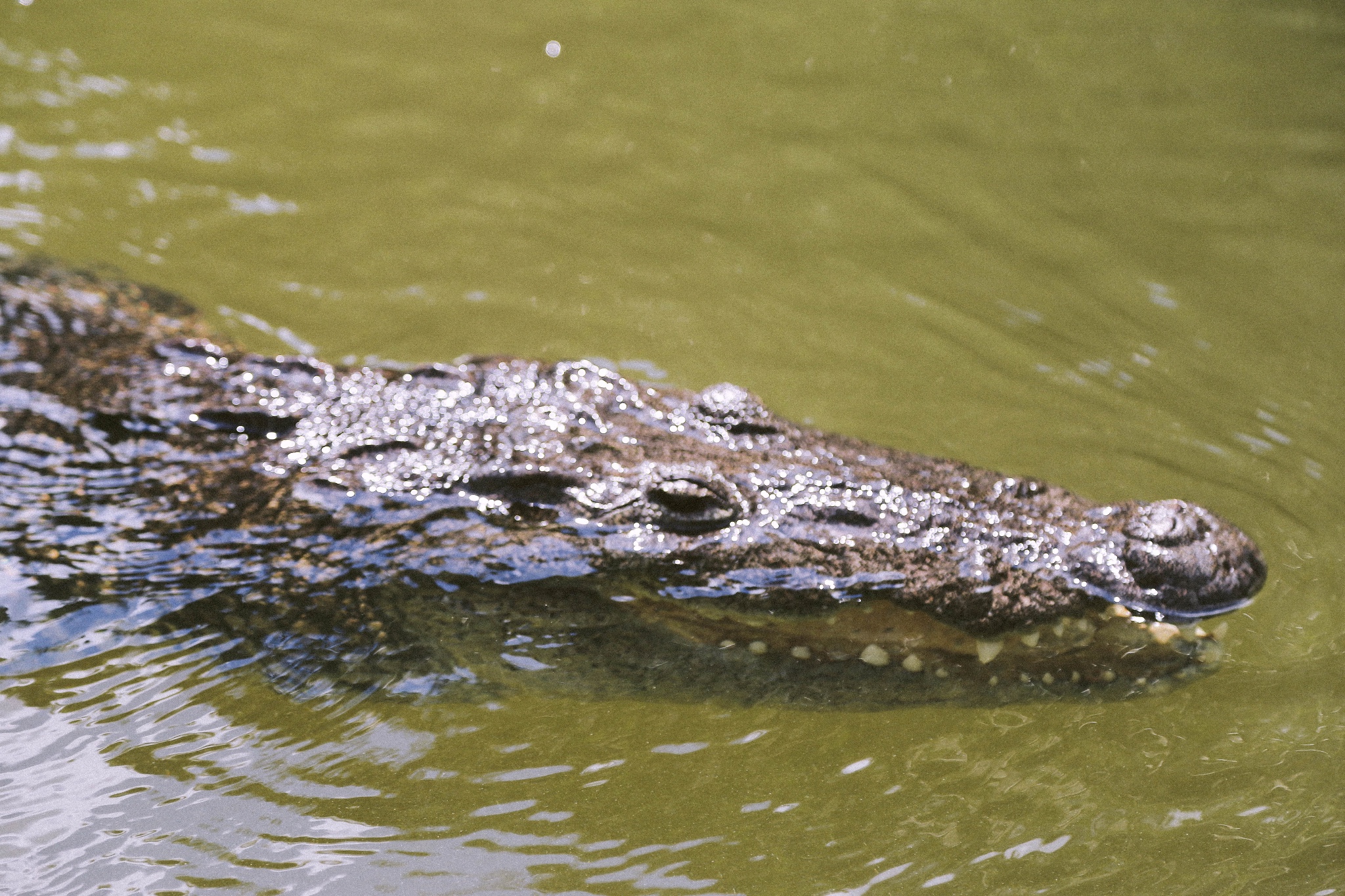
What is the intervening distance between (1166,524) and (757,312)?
8.29 ft

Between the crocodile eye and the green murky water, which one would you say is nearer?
the green murky water

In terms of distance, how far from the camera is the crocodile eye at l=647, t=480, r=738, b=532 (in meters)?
3.76

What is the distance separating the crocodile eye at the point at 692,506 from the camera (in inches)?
148

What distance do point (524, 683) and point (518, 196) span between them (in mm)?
3273

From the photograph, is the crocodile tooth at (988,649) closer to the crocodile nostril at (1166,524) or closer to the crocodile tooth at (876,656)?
the crocodile tooth at (876,656)

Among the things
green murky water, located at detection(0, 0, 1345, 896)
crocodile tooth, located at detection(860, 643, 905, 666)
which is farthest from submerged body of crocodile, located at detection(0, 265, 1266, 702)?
green murky water, located at detection(0, 0, 1345, 896)

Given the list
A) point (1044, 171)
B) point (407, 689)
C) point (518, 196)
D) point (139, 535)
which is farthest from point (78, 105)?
point (1044, 171)

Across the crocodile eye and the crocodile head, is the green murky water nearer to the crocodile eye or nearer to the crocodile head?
the crocodile head

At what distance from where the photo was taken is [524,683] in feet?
13.0

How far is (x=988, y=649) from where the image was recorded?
3.58 meters

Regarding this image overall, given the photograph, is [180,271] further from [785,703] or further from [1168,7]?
[1168,7]

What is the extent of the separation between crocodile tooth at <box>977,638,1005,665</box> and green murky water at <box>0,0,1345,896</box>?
0.25 m

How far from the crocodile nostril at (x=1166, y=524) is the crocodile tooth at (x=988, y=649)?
0.53 m

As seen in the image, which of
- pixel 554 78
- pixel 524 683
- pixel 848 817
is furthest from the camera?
pixel 554 78
